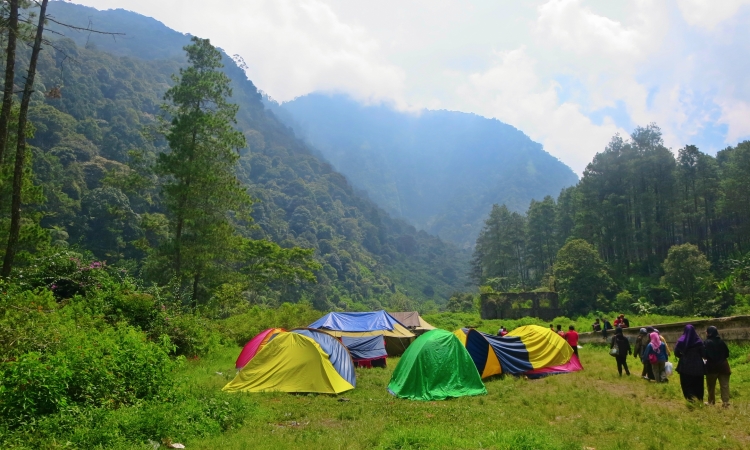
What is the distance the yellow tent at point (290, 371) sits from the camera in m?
11.4

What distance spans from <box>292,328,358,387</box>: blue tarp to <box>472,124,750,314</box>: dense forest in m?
31.9

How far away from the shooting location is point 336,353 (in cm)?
1275

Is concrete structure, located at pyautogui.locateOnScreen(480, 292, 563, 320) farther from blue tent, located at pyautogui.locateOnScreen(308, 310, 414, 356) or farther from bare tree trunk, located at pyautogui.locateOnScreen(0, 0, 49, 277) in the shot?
bare tree trunk, located at pyautogui.locateOnScreen(0, 0, 49, 277)

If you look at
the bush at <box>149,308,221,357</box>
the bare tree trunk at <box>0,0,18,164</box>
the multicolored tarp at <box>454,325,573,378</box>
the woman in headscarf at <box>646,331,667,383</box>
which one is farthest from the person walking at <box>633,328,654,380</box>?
the bare tree trunk at <box>0,0,18,164</box>

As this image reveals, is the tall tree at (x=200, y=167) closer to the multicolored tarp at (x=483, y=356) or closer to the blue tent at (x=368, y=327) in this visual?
the blue tent at (x=368, y=327)

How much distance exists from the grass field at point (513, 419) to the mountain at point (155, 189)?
9.64 m

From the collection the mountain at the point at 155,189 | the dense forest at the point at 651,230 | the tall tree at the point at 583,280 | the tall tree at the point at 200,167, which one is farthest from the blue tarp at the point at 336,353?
the tall tree at the point at 583,280

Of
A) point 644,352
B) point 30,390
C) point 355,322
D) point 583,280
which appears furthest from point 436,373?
point 583,280

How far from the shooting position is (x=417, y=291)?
96.6m

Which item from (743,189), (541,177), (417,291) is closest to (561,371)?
(743,189)

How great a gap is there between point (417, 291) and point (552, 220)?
132 feet

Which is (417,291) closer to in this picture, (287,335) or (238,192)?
(238,192)

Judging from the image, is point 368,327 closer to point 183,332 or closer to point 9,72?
point 183,332

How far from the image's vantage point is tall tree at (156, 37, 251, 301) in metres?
20.2
